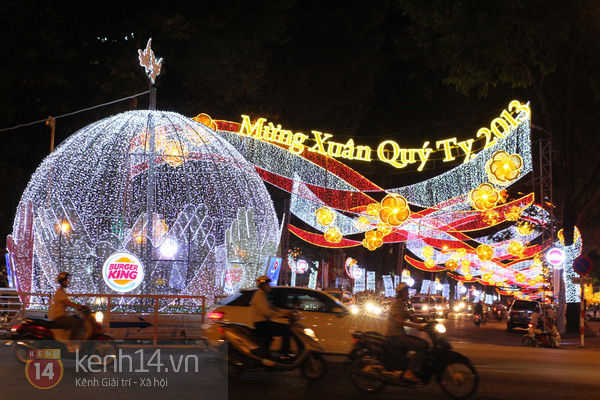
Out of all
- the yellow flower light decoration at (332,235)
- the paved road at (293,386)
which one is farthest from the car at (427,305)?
the paved road at (293,386)

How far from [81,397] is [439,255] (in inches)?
1423

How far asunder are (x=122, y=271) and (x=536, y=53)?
1385cm

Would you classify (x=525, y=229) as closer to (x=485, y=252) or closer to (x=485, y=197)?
(x=485, y=252)

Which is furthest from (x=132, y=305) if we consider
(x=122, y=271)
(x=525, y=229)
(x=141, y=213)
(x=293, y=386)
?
(x=525, y=229)

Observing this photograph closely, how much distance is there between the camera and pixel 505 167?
1805cm

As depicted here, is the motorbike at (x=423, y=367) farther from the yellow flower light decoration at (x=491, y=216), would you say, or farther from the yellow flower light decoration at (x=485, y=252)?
the yellow flower light decoration at (x=485, y=252)

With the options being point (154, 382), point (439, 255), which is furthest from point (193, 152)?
point (439, 255)

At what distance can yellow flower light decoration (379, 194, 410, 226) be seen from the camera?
814 inches

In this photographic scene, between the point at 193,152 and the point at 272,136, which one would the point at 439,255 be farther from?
the point at 193,152

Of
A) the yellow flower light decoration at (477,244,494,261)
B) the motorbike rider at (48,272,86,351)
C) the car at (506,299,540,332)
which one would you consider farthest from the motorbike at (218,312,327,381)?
the yellow flower light decoration at (477,244,494,261)

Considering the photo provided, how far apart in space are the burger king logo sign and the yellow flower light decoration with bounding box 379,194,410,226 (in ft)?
28.6

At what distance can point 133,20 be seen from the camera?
23875 millimetres

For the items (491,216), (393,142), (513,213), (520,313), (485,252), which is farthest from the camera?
(485,252)

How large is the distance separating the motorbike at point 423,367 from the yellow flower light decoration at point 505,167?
9586mm
